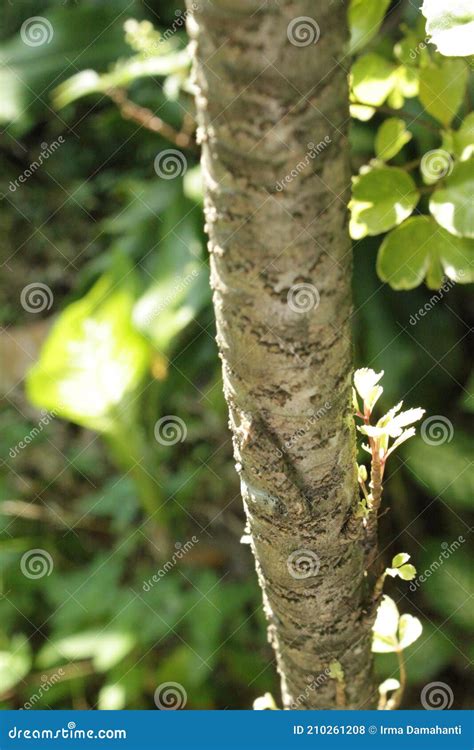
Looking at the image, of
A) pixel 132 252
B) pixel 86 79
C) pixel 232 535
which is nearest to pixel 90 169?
pixel 132 252

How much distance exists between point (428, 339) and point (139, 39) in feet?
2.65

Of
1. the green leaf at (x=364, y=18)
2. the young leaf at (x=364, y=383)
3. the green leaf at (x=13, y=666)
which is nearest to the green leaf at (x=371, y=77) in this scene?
the green leaf at (x=364, y=18)

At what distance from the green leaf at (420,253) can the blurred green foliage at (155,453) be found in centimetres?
26

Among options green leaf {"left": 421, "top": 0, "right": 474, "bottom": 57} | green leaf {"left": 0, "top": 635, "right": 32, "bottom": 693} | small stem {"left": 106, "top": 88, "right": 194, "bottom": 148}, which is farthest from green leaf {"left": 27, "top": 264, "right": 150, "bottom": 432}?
green leaf {"left": 421, "top": 0, "right": 474, "bottom": 57}

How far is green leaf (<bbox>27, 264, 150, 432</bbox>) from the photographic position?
1827 mm

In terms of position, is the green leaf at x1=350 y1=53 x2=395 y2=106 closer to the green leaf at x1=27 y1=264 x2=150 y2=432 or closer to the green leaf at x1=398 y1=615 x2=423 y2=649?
the green leaf at x1=398 y1=615 x2=423 y2=649

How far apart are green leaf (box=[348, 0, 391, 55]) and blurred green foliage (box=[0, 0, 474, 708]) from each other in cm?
9

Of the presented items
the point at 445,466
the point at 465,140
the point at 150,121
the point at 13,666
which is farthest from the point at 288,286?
the point at 13,666

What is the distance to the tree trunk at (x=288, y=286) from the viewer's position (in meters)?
0.47

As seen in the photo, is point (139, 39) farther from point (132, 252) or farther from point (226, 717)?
point (226, 717)

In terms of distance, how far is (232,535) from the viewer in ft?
7.57

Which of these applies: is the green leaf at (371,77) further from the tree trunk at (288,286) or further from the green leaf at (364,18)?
the tree trunk at (288,286)

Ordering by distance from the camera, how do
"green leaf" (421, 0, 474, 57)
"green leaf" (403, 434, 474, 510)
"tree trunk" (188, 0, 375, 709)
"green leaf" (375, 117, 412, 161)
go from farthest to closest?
"green leaf" (403, 434, 474, 510), "green leaf" (375, 117, 412, 161), "green leaf" (421, 0, 474, 57), "tree trunk" (188, 0, 375, 709)

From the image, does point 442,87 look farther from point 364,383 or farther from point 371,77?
point 364,383
